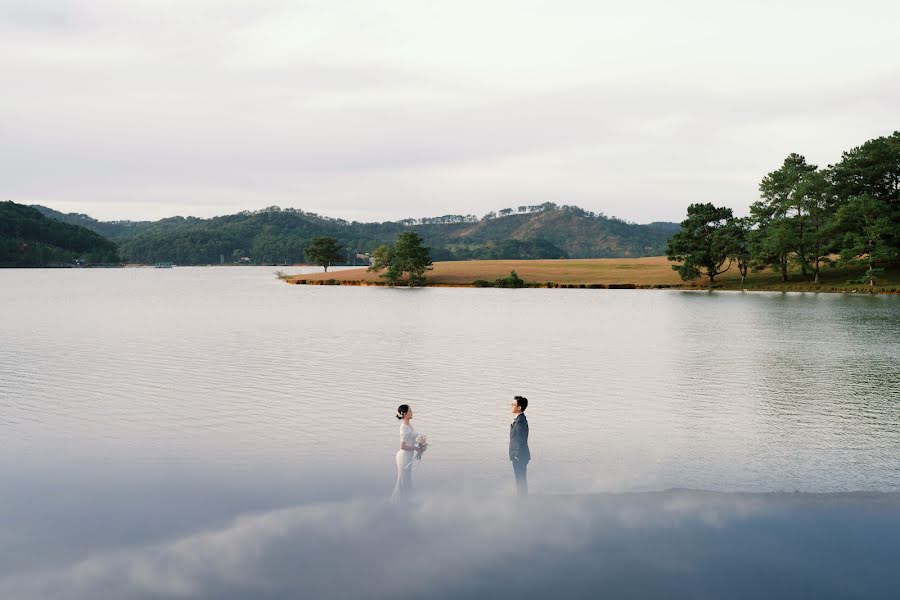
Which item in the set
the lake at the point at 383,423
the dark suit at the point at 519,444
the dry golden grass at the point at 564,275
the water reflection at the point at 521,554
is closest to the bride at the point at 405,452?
the water reflection at the point at 521,554

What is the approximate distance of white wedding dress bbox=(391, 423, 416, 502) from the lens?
16.7 m

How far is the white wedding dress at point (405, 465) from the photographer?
54.9 ft

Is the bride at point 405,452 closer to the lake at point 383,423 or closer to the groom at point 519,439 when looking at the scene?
the lake at point 383,423

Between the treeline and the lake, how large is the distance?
245 ft

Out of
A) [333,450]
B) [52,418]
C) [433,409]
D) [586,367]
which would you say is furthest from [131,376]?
[586,367]

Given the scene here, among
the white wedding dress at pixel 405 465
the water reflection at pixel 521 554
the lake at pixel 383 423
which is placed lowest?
the lake at pixel 383 423

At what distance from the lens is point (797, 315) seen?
8138 centimetres

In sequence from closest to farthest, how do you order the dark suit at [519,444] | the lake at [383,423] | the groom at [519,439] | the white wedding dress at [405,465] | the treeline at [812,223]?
the groom at [519,439] < the white wedding dress at [405,465] < the dark suit at [519,444] < the lake at [383,423] < the treeline at [812,223]

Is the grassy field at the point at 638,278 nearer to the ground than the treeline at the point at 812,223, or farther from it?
nearer to the ground

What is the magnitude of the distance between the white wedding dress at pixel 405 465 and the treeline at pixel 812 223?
417 ft

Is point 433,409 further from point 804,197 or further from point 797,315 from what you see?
point 804,197

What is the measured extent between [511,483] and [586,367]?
2470cm

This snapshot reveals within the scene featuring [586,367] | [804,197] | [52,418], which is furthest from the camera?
[804,197]

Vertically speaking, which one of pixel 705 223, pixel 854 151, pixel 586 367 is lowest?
pixel 586 367
